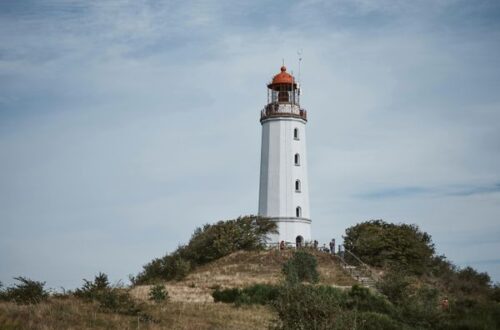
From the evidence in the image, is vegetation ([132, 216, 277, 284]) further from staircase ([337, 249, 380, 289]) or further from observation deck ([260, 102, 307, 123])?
observation deck ([260, 102, 307, 123])

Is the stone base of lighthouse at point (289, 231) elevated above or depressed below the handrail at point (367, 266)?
above

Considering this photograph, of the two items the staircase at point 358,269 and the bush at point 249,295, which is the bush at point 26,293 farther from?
the staircase at point 358,269

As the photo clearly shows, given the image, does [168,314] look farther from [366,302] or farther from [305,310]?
[366,302]

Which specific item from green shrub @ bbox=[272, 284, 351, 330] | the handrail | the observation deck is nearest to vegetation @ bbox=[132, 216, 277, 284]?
the handrail

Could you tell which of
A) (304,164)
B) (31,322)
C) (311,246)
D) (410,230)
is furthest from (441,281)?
(31,322)

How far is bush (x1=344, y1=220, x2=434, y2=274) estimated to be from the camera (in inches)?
1813

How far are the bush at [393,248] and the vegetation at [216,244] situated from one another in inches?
253

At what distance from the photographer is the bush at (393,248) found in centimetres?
4606

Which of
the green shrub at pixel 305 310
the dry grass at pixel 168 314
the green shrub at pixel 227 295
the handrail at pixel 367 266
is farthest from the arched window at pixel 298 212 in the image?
the green shrub at pixel 305 310

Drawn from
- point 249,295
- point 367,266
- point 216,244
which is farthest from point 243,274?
point 249,295

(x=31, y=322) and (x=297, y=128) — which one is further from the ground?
(x=297, y=128)

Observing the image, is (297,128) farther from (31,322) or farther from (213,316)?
(31,322)

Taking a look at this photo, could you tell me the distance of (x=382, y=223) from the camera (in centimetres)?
5066

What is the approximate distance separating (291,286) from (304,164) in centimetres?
3251
